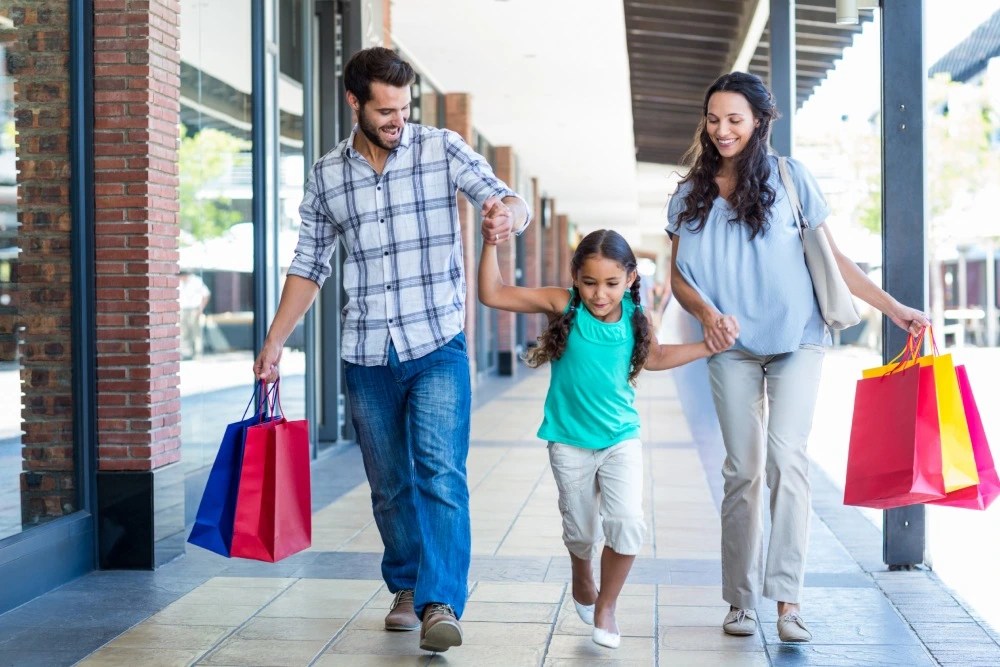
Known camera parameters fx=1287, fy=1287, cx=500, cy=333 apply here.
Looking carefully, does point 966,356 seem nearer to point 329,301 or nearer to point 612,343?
point 329,301

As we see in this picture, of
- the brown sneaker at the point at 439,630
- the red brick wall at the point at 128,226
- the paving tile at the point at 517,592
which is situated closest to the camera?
the brown sneaker at the point at 439,630

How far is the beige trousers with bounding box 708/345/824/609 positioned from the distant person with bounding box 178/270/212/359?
2990mm

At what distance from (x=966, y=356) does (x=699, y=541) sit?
1983cm

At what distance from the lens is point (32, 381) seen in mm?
4562

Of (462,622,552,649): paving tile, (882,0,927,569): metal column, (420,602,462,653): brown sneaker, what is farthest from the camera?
(882,0,927,569): metal column

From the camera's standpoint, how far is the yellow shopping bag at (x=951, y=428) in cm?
358

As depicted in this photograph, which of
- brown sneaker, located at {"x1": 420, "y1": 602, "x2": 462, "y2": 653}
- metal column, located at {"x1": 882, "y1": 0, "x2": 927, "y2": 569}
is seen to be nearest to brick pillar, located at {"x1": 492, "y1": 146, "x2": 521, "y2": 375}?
metal column, located at {"x1": 882, "y1": 0, "x2": 927, "y2": 569}

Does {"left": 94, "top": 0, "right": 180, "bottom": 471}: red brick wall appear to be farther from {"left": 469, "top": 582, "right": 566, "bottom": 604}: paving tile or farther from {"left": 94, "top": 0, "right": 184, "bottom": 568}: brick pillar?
{"left": 469, "top": 582, "right": 566, "bottom": 604}: paving tile

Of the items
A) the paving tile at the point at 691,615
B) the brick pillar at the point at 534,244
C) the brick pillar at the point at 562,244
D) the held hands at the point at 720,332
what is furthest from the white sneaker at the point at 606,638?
the brick pillar at the point at 562,244

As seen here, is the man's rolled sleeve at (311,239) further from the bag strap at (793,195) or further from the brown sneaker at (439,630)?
the bag strap at (793,195)

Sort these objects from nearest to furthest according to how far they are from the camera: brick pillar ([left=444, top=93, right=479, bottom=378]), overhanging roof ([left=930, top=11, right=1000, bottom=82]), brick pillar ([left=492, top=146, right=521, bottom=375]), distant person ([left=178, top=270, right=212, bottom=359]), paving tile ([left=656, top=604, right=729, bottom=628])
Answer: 1. paving tile ([left=656, top=604, right=729, bottom=628])
2. distant person ([left=178, top=270, right=212, bottom=359])
3. brick pillar ([left=444, top=93, right=479, bottom=378])
4. overhanging roof ([left=930, top=11, right=1000, bottom=82])
5. brick pillar ([left=492, top=146, right=521, bottom=375])

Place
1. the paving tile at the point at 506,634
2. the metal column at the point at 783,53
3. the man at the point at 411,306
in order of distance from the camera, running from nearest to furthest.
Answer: the man at the point at 411,306 < the paving tile at the point at 506,634 < the metal column at the point at 783,53

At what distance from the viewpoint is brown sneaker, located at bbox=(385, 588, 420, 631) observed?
3938 mm

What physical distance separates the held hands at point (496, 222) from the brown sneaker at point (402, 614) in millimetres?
1207
